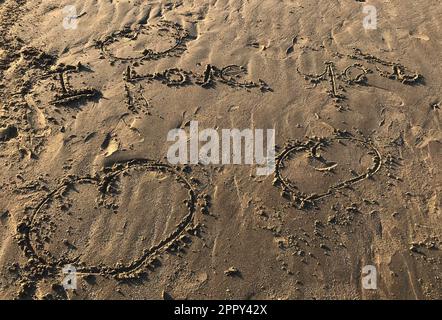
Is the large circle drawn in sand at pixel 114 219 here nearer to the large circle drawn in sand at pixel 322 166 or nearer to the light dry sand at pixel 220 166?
the light dry sand at pixel 220 166

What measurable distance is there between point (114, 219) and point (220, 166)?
109cm

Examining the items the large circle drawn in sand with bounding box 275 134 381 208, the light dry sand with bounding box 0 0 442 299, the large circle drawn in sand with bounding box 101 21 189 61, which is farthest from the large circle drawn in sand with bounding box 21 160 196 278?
the large circle drawn in sand with bounding box 101 21 189 61

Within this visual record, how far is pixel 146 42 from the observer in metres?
5.83

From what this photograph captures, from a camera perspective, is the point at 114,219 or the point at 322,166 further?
the point at 322,166

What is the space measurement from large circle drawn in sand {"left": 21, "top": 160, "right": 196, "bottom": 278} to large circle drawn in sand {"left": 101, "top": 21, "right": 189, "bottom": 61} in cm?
177

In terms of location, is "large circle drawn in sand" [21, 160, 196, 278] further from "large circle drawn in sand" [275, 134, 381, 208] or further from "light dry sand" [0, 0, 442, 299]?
"large circle drawn in sand" [275, 134, 381, 208]

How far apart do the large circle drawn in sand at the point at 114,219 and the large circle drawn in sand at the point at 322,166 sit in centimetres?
92

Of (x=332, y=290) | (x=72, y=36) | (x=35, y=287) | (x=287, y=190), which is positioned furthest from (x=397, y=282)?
(x=72, y=36)

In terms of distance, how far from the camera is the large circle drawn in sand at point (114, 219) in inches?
150

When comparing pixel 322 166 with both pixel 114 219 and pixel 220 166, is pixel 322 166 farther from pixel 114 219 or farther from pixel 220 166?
pixel 114 219

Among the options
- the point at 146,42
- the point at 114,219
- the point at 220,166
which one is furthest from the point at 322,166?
the point at 146,42

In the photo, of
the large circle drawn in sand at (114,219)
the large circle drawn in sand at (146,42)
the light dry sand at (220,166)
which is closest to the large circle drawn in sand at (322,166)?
the light dry sand at (220,166)

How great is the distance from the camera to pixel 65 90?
5.18 m

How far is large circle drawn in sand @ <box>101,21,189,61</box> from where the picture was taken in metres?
5.66
